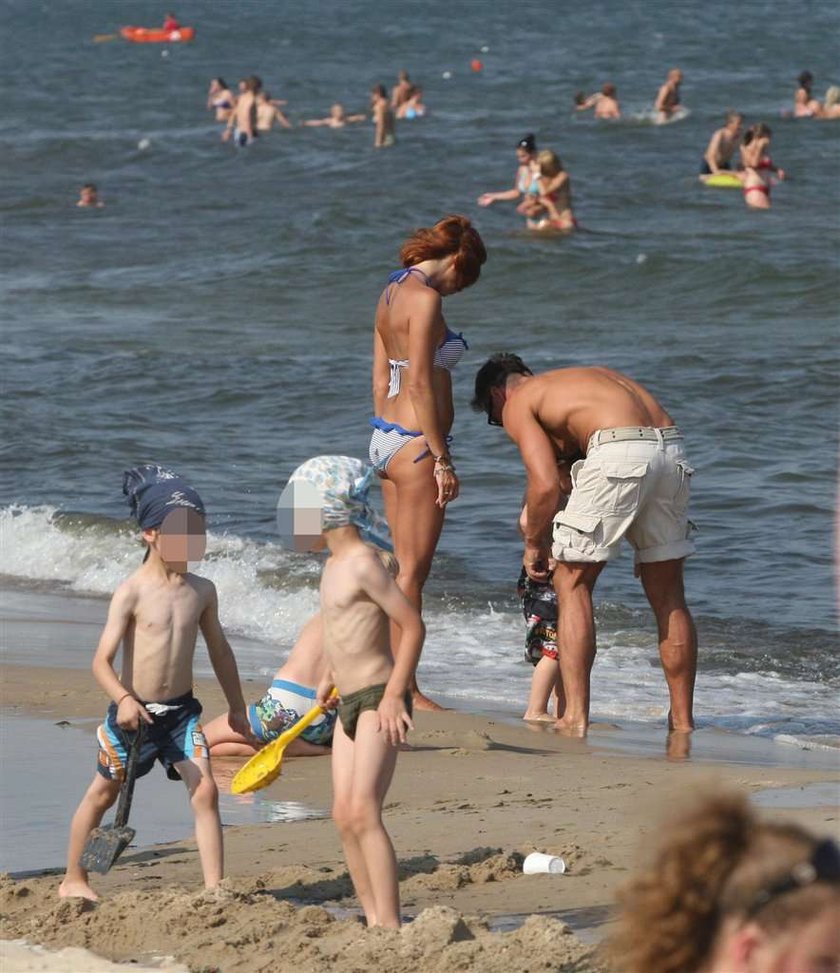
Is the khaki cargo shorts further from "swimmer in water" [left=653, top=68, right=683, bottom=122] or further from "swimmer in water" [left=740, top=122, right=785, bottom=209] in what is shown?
"swimmer in water" [left=653, top=68, right=683, bottom=122]

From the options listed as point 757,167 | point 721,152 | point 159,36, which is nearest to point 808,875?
point 757,167

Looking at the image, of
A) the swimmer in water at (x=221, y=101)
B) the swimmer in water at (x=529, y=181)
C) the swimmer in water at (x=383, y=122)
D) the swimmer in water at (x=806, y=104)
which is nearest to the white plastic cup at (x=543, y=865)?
the swimmer in water at (x=529, y=181)

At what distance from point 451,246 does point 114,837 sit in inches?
105

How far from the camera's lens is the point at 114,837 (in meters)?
4.14

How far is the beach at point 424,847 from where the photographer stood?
370 centimetres

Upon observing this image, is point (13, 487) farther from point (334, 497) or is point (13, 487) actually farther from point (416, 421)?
point (334, 497)

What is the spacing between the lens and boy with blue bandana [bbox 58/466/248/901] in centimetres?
429

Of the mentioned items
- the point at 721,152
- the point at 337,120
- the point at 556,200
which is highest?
the point at 337,120

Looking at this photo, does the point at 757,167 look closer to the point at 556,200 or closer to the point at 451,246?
the point at 556,200

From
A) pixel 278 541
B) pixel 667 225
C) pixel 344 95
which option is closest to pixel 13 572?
pixel 278 541


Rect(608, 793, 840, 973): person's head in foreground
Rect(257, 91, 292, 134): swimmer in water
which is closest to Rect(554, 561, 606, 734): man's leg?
Rect(608, 793, 840, 973): person's head in foreground

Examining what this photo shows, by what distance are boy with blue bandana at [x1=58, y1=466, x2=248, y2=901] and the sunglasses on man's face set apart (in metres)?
2.63

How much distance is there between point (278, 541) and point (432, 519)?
3916mm

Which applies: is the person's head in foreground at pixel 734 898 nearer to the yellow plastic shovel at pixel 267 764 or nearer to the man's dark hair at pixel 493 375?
the yellow plastic shovel at pixel 267 764
